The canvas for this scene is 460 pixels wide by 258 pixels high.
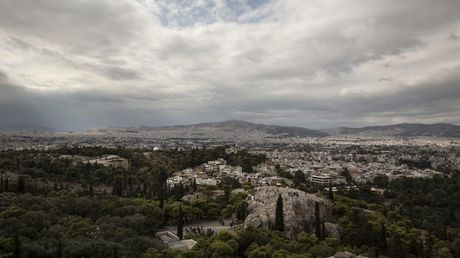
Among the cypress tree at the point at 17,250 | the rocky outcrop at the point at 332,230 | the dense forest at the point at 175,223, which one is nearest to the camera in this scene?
the cypress tree at the point at 17,250

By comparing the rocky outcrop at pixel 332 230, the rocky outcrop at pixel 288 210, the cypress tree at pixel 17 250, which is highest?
the cypress tree at pixel 17 250

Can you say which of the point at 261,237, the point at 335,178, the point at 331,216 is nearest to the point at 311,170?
the point at 335,178

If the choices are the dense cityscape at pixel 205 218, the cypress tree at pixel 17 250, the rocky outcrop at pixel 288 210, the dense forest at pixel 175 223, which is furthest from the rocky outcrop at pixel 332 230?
the cypress tree at pixel 17 250

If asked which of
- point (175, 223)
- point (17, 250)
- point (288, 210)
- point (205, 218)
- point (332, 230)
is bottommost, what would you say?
point (205, 218)

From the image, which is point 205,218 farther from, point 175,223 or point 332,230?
point 332,230

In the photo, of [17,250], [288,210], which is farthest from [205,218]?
[17,250]

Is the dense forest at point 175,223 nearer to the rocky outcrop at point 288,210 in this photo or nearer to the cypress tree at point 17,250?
the cypress tree at point 17,250
